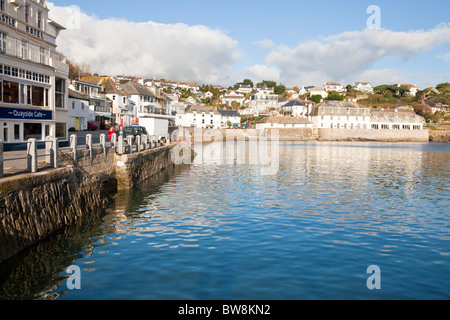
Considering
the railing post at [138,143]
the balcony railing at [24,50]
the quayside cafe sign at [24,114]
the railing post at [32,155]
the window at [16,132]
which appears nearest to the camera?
the railing post at [32,155]

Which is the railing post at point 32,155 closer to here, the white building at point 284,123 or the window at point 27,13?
the window at point 27,13

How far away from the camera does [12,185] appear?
36.6 ft

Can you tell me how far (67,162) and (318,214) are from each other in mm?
Answer: 12093

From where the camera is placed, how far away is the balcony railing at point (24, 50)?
79.0 feet

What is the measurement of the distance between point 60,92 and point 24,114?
6.32 meters

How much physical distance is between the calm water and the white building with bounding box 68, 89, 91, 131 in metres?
45.2

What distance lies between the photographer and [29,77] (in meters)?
25.5

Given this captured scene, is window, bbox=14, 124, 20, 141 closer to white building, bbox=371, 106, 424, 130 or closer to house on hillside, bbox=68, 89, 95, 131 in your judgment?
house on hillside, bbox=68, 89, 95, 131

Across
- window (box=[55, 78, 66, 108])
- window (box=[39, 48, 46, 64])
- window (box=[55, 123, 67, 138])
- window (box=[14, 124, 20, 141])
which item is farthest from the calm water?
window (box=[39, 48, 46, 64])

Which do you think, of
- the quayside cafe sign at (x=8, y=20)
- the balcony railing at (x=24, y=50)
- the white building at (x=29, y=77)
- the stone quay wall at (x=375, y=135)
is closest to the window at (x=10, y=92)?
the white building at (x=29, y=77)

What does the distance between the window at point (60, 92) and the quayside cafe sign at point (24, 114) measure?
8.75 feet

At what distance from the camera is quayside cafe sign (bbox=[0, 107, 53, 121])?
23031 millimetres
